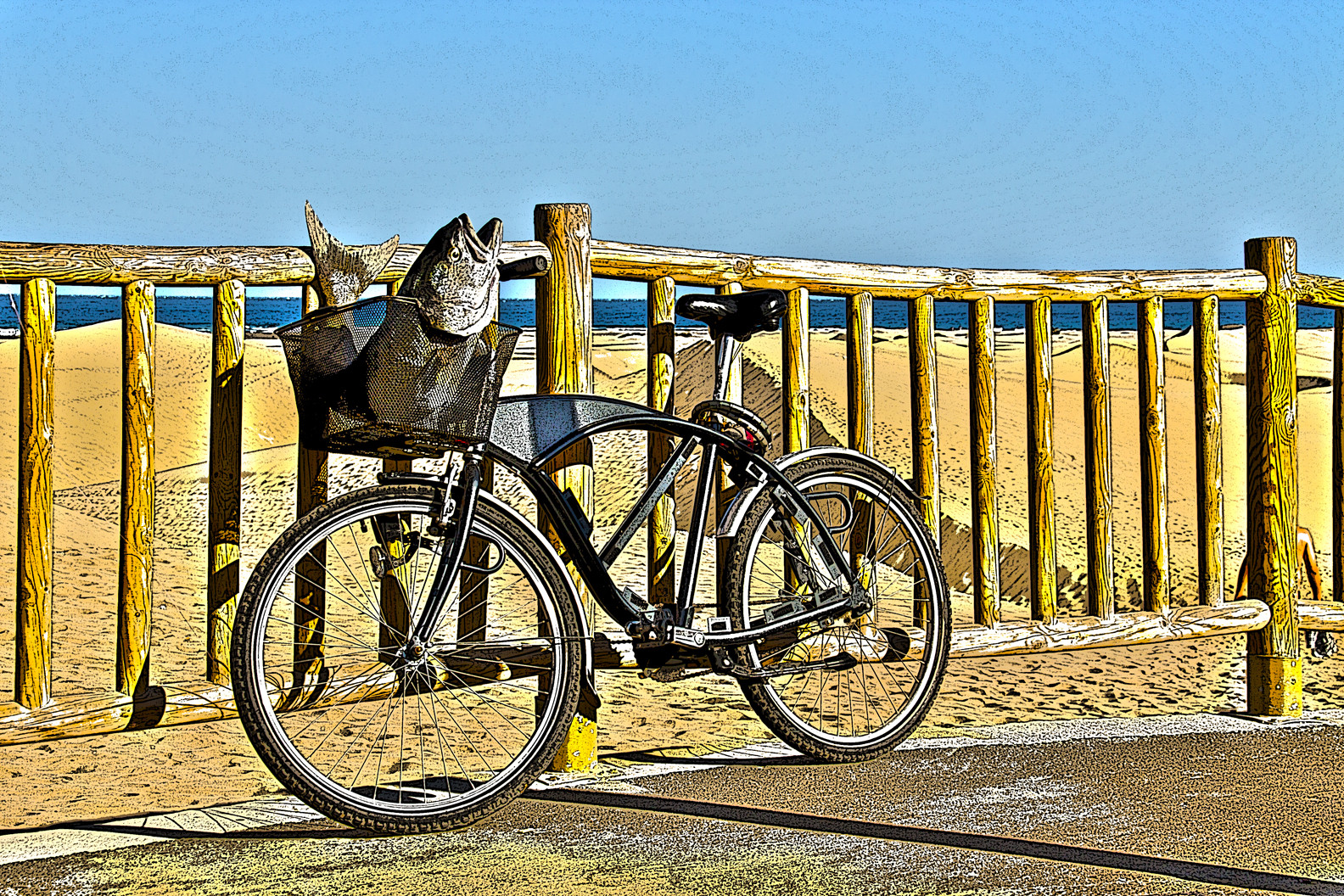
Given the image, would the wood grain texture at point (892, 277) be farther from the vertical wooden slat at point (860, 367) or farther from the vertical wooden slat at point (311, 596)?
the vertical wooden slat at point (311, 596)

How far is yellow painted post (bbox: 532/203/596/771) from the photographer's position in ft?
12.7

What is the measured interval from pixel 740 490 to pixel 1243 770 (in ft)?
5.47

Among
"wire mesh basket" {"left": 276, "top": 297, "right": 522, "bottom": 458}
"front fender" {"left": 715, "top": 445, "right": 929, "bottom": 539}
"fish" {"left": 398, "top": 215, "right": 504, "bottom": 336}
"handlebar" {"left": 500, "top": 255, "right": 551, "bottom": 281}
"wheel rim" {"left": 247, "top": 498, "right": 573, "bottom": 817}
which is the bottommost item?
"wheel rim" {"left": 247, "top": 498, "right": 573, "bottom": 817}

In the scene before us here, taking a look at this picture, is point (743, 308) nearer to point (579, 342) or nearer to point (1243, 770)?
point (579, 342)

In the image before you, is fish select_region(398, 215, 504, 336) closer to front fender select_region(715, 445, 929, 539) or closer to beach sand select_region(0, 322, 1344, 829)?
front fender select_region(715, 445, 929, 539)

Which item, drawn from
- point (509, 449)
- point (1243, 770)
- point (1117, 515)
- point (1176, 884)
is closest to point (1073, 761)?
point (1243, 770)

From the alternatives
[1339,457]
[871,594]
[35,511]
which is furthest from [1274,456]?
[35,511]

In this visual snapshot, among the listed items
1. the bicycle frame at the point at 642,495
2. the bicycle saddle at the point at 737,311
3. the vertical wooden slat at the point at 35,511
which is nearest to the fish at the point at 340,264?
the bicycle frame at the point at 642,495

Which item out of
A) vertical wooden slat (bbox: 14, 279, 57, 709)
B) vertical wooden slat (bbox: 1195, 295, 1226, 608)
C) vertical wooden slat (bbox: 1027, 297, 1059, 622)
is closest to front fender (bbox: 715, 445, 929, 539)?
vertical wooden slat (bbox: 1027, 297, 1059, 622)

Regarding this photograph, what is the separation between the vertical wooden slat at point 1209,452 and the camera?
15.8ft

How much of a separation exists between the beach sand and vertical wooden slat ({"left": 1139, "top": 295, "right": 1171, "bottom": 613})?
1.03 meters

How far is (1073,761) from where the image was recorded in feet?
12.8

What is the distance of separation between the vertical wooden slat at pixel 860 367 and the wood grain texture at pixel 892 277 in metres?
0.06

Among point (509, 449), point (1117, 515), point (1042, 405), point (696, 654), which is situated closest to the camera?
point (509, 449)
